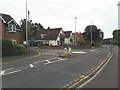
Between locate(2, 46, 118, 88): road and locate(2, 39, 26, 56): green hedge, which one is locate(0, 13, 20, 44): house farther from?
locate(2, 46, 118, 88): road

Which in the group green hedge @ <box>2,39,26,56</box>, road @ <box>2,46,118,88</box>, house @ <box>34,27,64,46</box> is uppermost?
house @ <box>34,27,64,46</box>

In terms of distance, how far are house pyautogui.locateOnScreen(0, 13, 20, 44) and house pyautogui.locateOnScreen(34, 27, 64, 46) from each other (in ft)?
161

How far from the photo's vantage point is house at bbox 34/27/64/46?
349 feet

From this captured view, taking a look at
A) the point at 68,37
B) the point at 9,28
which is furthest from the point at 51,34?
the point at 9,28

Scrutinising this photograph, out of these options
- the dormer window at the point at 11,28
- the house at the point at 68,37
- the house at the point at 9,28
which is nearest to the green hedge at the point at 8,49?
the house at the point at 9,28

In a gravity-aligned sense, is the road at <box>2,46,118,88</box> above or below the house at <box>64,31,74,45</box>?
below

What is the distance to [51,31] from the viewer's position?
366 ft

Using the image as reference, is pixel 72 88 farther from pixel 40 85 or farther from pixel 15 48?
pixel 15 48

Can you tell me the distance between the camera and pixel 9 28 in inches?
2147

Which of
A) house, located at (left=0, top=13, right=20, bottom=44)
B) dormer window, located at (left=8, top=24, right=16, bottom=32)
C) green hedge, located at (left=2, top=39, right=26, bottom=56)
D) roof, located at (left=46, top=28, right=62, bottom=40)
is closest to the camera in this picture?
green hedge, located at (left=2, top=39, right=26, bottom=56)

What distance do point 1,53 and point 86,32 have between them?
4023 inches

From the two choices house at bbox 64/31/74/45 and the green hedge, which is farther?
house at bbox 64/31/74/45

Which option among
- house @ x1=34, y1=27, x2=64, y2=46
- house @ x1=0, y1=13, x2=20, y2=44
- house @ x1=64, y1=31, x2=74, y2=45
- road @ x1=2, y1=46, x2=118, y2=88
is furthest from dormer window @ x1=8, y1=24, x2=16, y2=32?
house @ x1=64, y1=31, x2=74, y2=45

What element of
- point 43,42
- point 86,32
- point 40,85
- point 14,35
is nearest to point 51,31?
point 43,42
